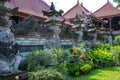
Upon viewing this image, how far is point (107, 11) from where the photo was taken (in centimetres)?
3134

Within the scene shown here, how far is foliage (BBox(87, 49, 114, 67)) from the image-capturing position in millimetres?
14289

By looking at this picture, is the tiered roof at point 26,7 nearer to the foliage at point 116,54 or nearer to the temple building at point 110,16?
the foliage at point 116,54

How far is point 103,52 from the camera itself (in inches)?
622

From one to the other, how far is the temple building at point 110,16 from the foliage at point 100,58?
15208 mm

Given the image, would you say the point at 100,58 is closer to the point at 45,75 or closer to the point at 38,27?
the point at 38,27

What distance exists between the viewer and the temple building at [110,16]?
99.6 ft

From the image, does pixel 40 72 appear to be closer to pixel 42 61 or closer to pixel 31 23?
pixel 42 61

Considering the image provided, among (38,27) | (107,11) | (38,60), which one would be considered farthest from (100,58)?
(107,11)

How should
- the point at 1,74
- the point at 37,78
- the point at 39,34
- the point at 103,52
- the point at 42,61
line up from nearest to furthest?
1. the point at 1,74
2. the point at 37,78
3. the point at 42,61
4. the point at 39,34
5. the point at 103,52

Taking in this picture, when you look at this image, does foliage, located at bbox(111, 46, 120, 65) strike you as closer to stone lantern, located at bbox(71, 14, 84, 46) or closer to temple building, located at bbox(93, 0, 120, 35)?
stone lantern, located at bbox(71, 14, 84, 46)

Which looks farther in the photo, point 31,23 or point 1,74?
point 31,23

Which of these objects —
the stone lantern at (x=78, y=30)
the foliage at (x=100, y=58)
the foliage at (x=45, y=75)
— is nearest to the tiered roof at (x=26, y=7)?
the stone lantern at (x=78, y=30)

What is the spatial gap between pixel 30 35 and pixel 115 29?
2367 centimetres

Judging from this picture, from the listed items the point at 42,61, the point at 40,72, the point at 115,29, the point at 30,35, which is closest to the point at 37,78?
the point at 40,72
